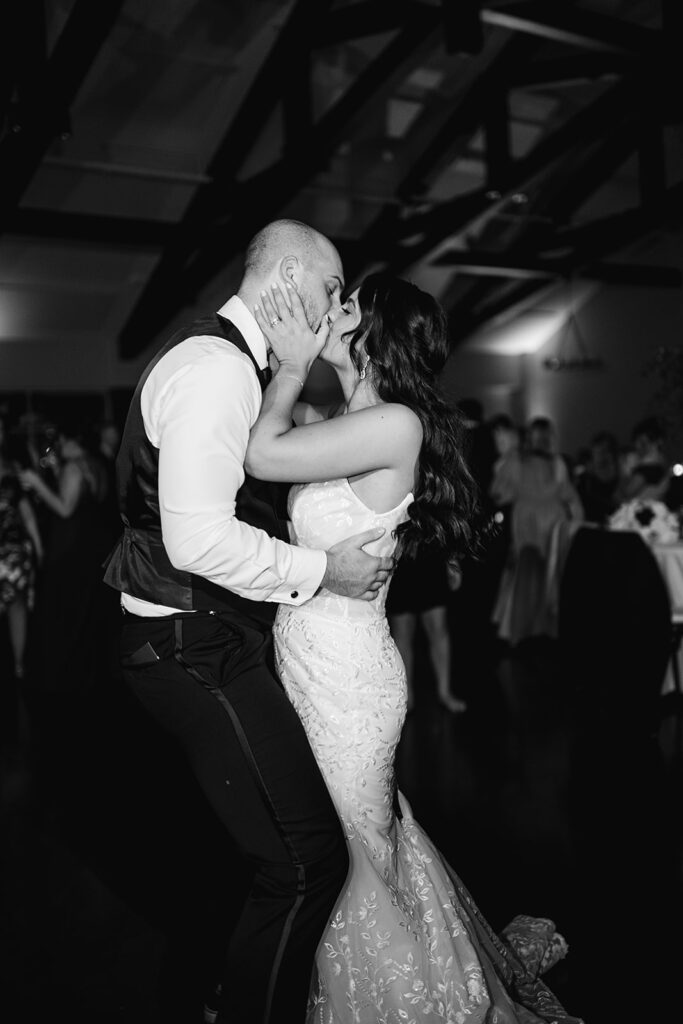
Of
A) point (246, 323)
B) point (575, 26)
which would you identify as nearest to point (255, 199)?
point (575, 26)

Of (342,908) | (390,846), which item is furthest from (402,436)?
(342,908)

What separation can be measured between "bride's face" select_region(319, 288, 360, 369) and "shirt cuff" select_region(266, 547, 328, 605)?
0.46 meters

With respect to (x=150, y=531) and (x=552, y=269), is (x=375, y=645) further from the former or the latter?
(x=552, y=269)

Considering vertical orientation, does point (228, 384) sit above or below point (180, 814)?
above

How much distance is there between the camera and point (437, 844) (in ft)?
8.81

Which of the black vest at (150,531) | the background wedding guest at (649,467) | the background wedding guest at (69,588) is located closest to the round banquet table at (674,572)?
the background wedding guest at (649,467)

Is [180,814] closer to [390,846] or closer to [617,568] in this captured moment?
[390,846]

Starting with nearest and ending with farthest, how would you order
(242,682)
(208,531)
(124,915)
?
(208,531), (242,682), (124,915)

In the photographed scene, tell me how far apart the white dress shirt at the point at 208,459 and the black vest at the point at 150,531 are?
1.4 inches

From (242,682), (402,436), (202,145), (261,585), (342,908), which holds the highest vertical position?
(202,145)

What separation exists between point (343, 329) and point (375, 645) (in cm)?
63

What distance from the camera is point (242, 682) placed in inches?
60.3

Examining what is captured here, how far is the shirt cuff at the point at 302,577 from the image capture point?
1.52 meters

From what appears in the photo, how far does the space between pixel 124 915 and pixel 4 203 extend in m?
6.60
